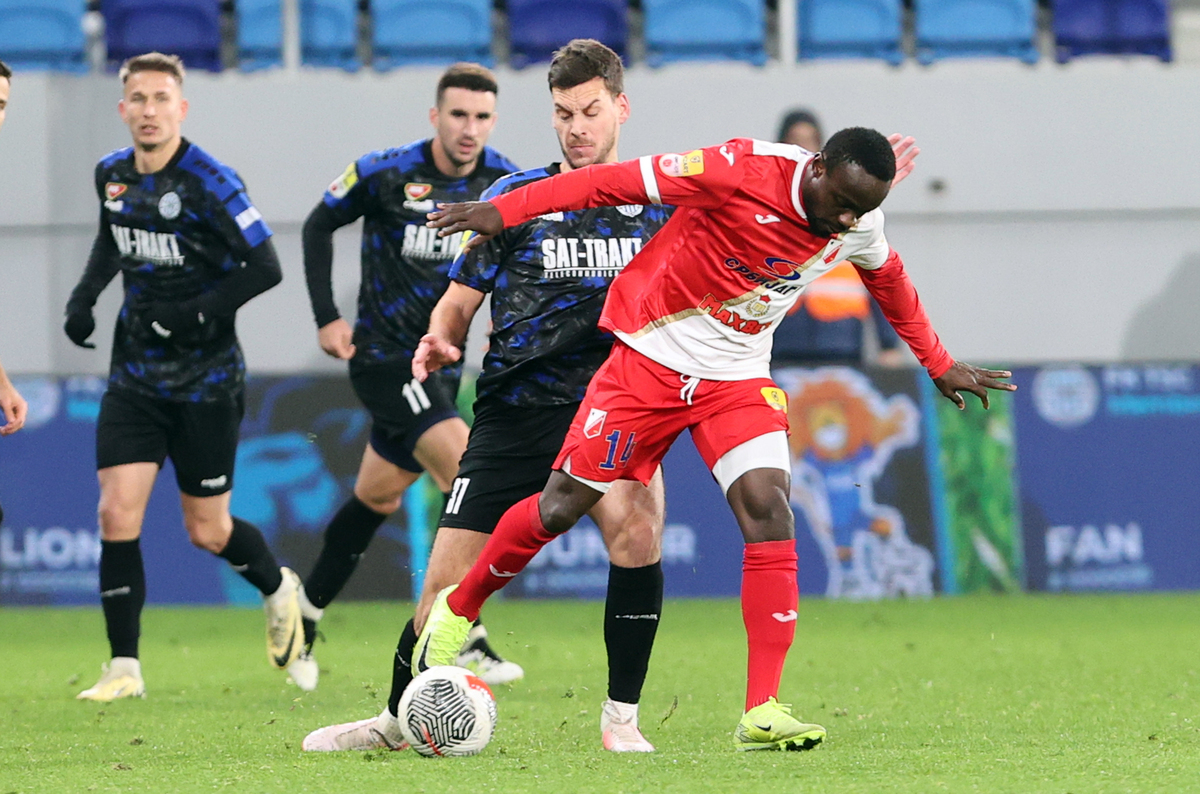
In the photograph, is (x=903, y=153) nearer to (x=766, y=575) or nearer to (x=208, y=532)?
(x=766, y=575)

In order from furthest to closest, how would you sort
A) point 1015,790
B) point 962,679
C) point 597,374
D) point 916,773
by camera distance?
1. point 962,679
2. point 597,374
3. point 916,773
4. point 1015,790

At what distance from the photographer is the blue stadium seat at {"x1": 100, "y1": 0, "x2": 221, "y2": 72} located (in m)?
14.4

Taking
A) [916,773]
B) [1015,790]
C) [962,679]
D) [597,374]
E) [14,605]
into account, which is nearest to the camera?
[1015,790]

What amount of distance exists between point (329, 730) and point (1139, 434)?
698cm

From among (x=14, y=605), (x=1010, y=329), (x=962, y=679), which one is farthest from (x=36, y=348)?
(x=962, y=679)

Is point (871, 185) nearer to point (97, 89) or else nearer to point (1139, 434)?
point (1139, 434)

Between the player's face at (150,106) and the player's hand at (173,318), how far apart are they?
0.64 m

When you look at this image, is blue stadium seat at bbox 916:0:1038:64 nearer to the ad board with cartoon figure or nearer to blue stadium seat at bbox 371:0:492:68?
blue stadium seat at bbox 371:0:492:68

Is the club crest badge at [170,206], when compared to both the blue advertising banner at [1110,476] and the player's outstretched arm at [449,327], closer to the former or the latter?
the player's outstretched arm at [449,327]

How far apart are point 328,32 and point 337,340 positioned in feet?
27.5

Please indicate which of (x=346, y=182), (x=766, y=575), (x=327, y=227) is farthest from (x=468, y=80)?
(x=766, y=575)

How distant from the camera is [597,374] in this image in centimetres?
466

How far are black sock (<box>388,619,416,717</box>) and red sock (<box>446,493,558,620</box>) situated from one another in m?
0.26

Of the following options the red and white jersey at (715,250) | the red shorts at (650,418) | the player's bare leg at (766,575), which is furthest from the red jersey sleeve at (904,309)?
the player's bare leg at (766,575)
